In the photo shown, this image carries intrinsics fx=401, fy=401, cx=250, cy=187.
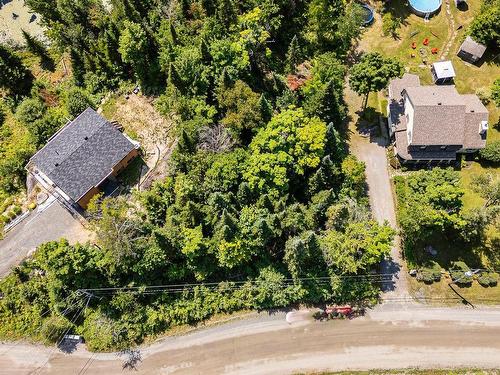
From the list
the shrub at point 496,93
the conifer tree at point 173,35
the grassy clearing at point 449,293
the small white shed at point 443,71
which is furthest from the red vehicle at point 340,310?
the conifer tree at point 173,35

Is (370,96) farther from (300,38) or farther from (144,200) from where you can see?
(144,200)

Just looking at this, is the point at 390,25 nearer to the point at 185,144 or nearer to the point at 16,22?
the point at 185,144

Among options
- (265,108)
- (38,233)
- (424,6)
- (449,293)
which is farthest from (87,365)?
(424,6)

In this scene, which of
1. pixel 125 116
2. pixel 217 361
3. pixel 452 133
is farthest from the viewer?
pixel 125 116

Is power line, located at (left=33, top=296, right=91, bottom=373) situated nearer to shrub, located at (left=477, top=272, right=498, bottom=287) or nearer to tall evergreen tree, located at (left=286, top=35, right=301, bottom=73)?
tall evergreen tree, located at (left=286, top=35, right=301, bottom=73)

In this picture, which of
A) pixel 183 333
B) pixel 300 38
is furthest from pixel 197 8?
pixel 183 333

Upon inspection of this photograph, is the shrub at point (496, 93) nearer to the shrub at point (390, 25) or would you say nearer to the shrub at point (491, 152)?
the shrub at point (491, 152)

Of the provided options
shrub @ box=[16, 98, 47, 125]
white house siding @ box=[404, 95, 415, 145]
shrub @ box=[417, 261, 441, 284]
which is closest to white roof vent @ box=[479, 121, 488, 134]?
white house siding @ box=[404, 95, 415, 145]
